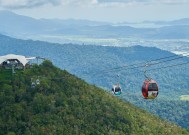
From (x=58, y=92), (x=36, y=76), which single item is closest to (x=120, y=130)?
(x=58, y=92)

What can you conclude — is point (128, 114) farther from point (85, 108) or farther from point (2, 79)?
point (2, 79)

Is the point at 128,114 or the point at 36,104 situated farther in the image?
the point at 128,114

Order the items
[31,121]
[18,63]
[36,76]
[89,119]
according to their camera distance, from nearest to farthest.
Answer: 1. [31,121]
2. [89,119]
3. [36,76]
4. [18,63]

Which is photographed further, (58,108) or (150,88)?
(58,108)

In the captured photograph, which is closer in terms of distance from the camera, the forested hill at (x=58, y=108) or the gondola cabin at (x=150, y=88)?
the gondola cabin at (x=150, y=88)

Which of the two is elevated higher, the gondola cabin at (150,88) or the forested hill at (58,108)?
the gondola cabin at (150,88)

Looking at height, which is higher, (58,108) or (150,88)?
(150,88)

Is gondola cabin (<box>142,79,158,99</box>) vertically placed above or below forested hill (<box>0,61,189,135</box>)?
above

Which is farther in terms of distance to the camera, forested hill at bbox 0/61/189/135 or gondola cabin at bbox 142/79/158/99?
forested hill at bbox 0/61/189/135
